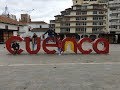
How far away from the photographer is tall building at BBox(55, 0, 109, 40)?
110 meters

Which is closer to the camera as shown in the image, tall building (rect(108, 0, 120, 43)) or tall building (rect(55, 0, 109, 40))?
tall building (rect(55, 0, 109, 40))

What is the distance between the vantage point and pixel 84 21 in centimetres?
11088

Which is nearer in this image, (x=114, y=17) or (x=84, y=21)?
(x=84, y=21)

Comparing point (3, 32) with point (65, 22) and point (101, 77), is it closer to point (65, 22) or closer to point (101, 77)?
point (65, 22)

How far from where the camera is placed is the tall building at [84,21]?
110000mm

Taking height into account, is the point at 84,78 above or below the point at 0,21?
below

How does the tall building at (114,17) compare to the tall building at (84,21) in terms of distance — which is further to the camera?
the tall building at (114,17)

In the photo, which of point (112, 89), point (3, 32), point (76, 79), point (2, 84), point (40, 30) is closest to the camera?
point (112, 89)

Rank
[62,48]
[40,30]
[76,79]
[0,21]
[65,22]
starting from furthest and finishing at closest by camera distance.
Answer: [40,30] < [65,22] < [0,21] < [62,48] < [76,79]

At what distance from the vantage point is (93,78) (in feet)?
37.2

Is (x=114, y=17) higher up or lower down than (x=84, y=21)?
higher up

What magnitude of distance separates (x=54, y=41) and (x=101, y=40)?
4198 mm

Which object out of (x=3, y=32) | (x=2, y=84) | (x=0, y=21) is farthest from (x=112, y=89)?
(x=0, y=21)

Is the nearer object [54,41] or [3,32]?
[54,41]
